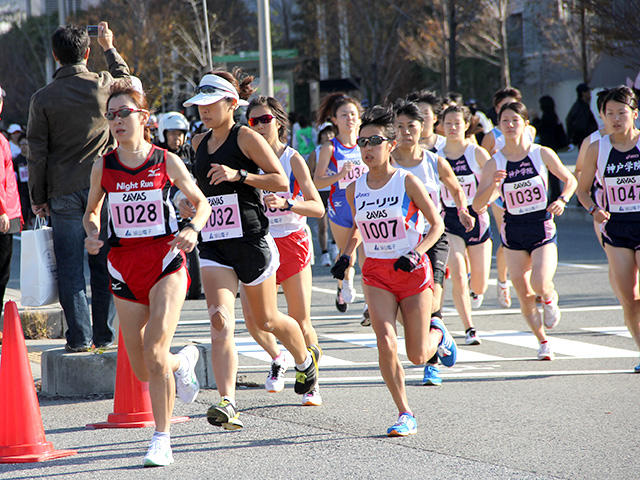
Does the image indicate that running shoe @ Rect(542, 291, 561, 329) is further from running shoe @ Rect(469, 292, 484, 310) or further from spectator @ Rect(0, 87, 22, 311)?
spectator @ Rect(0, 87, 22, 311)

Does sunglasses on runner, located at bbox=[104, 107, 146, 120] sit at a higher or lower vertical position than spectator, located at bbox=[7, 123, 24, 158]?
lower

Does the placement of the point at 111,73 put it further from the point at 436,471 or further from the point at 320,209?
the point at 436,471

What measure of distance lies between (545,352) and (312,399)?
252cm

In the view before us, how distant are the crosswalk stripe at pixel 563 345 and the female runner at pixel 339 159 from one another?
1.64m

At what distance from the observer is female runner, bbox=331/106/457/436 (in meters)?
6.61

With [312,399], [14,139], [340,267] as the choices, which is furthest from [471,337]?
[14,139]

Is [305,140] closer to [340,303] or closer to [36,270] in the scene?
[340,303]

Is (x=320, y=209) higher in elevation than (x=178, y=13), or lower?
lower

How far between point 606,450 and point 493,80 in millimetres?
47570

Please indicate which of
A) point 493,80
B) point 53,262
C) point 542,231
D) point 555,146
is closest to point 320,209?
point 53,262

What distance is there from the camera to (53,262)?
24.8ft

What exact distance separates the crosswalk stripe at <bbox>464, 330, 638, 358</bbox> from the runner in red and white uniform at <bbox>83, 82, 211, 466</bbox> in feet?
13.7

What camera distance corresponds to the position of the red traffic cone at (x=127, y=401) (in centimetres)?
659

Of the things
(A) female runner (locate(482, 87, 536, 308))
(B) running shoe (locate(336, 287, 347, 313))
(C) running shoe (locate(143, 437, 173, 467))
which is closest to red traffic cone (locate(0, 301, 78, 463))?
(C) running shoe (locate(143, 437, 173, 467))
